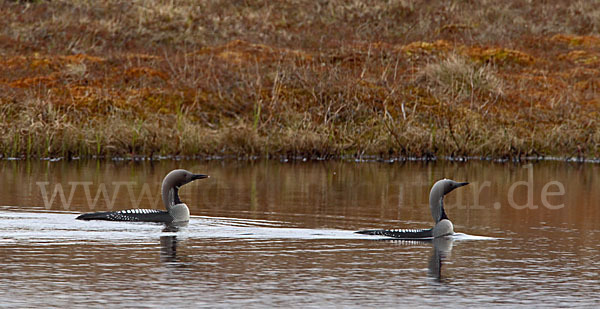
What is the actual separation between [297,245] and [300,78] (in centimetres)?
1789

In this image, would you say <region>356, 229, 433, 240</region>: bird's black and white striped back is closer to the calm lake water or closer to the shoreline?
the calm lake water

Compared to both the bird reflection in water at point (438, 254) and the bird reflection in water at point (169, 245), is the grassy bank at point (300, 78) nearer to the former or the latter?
the bird reflection in water at point (169, 245)

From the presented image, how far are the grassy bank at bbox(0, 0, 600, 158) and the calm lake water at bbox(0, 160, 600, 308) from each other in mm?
4518

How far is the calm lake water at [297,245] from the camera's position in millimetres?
8625

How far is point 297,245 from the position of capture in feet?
37.4

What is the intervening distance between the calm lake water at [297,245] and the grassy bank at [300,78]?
4518 millimetres

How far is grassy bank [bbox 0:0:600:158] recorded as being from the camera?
24.7 m

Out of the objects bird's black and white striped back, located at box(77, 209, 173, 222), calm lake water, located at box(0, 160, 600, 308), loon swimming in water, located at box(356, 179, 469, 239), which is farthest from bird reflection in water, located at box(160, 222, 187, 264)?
loon swimming in water, located at box(356, 179, 469, 239)

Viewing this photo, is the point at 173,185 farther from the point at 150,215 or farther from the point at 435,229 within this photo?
the point at 435,229

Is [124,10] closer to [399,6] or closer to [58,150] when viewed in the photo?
[399,6]

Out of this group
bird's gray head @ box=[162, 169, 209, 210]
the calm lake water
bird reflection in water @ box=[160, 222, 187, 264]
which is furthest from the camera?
bird's gray head @ box=[162, 169, 209, 210]

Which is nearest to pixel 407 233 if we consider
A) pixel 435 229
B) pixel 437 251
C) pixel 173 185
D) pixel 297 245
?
pixel 435 229

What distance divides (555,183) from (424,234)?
7651mm

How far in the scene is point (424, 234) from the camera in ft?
39.3
